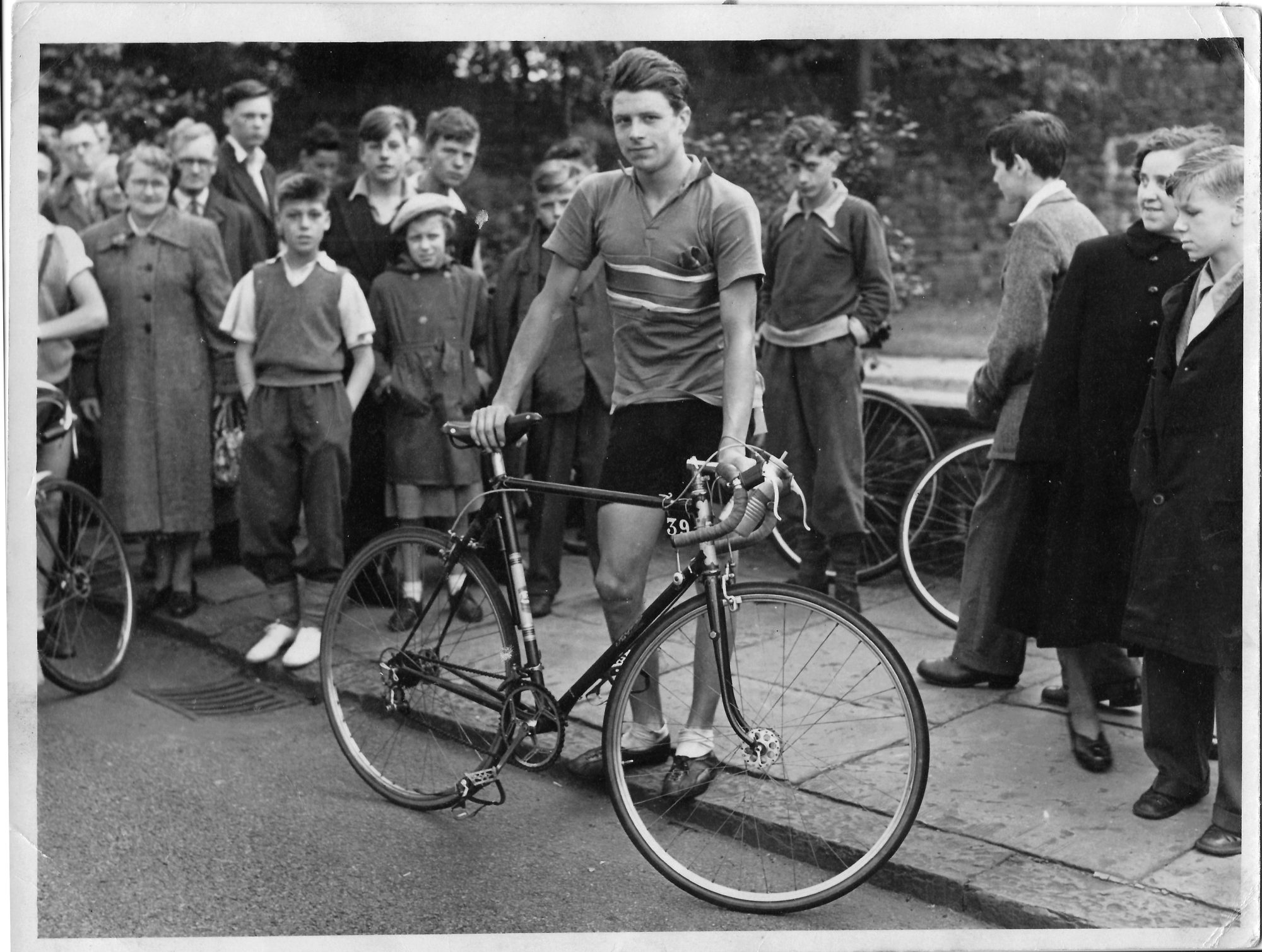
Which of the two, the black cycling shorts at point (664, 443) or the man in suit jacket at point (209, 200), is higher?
the man in suit jacket at point (209, 200)

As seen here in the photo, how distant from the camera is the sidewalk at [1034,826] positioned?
12.7 ft

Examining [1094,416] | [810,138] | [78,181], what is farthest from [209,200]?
[1094,416]

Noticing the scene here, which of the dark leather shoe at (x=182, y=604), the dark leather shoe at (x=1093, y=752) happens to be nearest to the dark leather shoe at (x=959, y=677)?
the dark leather shoe at (x=1093, y=752)

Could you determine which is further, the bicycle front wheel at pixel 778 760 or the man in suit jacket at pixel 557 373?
the man in suit jacket at pixel 557 373

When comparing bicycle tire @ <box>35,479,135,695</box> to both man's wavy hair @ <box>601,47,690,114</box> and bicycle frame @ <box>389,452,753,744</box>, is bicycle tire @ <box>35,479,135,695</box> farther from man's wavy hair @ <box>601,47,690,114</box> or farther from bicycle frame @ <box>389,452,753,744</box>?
man's wavy hair @ <box>601,47,690,114</box>

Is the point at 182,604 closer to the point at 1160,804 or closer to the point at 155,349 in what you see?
the point at 155,349

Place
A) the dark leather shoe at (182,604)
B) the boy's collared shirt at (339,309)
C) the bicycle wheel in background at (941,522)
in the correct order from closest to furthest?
the boy's collared shirt at (339,309)
the bicycle wheel in background at (941,522)
the dark leather shoe at (182,604)

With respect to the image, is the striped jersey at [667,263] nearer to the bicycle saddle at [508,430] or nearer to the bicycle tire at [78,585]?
the bicycle saddle at [508,430]

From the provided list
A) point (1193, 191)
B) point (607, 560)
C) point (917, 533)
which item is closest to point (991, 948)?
point (607, 560)

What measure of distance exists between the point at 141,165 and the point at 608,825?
373 centimetres

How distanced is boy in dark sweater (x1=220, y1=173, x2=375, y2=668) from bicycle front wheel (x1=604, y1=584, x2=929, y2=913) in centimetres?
174

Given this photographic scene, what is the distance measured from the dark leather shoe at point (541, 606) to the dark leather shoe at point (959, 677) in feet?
5.62

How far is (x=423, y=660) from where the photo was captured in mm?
4648

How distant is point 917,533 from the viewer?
6398 millimetres
